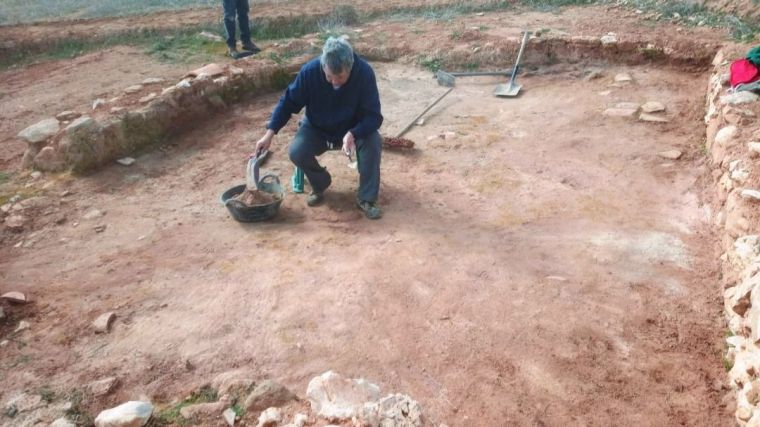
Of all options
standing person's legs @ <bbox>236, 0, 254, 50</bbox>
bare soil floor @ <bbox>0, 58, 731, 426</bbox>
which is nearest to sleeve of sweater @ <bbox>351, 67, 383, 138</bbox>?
bare soil floor @ <bbox>0, 58, 731, 426</bbox>

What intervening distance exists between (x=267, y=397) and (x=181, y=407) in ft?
1.29

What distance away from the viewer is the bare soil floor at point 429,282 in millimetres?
2584

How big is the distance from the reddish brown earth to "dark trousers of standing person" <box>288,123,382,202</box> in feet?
0.89

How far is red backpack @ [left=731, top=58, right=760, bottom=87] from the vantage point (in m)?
4.54

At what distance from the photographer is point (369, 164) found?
163 inches

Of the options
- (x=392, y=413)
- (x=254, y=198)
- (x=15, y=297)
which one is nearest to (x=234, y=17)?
(x=254, y=198)

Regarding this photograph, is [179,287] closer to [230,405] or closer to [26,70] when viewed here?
[230,405]

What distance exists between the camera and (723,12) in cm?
763

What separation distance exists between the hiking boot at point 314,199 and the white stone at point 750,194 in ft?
9.99

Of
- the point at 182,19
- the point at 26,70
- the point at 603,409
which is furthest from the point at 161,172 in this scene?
the point at 182,19

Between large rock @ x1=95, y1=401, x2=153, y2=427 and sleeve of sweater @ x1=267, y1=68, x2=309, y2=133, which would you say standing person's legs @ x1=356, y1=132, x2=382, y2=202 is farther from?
large rock @ x1=95, y1=401, x2=153, y2=427

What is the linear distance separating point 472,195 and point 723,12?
604 cm

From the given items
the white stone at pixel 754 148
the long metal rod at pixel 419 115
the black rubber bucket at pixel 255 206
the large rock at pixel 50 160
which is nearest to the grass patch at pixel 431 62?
the long metal rod at pixel 419 115

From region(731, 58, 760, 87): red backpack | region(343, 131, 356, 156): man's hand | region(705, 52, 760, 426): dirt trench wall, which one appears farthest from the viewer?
region(731, 58, 760, 87): red backpack
